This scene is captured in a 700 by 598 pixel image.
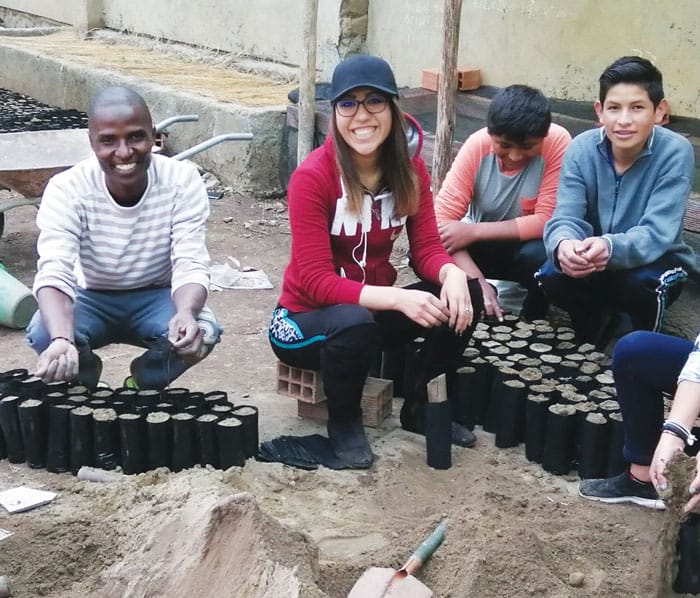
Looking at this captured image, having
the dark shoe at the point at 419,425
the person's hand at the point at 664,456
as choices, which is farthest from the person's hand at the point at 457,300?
the person's hand at the point at 664,456

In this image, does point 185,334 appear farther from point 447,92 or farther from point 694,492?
point 447,92

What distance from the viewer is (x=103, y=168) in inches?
152

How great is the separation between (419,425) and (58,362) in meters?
1.49

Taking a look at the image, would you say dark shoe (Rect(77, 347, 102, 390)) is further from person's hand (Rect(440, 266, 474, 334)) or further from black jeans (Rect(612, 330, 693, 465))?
black jeans (Rect(612, 330, 693, 465))

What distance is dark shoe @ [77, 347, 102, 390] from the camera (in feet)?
12.9

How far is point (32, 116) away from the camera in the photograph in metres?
9.94

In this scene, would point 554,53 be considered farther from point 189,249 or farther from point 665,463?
point 665,463

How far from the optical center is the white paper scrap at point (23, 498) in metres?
3.46

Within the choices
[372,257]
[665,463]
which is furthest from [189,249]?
[665,463]

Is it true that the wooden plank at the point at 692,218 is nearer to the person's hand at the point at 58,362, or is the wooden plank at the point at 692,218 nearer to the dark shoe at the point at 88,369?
the dark shoe at the point at 88,369

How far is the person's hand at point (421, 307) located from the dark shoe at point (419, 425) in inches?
21.9

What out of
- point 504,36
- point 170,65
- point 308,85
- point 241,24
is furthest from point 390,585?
point 170,65

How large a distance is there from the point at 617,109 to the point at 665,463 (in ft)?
5.79

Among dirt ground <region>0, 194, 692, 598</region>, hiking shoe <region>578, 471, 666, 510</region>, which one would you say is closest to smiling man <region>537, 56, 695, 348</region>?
dirt ground <region>0, 194, 692, 598</region>
